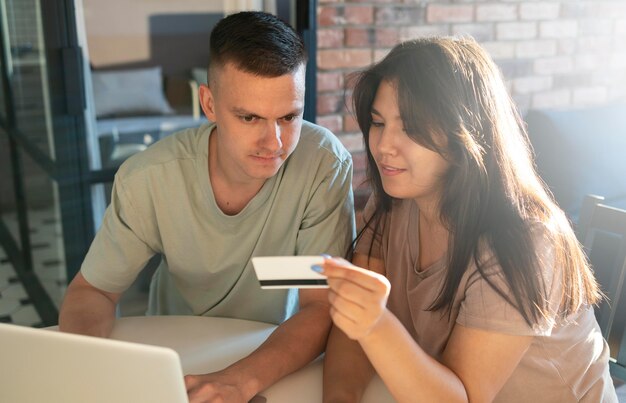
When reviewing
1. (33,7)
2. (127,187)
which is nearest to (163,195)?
(127,187)

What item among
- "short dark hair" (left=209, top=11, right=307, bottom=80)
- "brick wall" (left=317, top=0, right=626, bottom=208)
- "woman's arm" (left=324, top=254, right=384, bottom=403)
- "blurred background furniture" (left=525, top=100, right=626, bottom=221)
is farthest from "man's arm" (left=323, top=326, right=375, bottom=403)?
"blurred background furniture" (left=525, top=100, right=626, bottom=221)

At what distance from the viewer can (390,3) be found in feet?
9.29

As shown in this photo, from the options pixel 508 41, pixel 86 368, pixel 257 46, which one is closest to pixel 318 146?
pixel 257 46

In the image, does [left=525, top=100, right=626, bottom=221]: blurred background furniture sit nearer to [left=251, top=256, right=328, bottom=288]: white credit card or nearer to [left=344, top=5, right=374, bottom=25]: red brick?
[left=344, top=5, right=374, bottom=25]: red brick

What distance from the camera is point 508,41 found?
3215mm

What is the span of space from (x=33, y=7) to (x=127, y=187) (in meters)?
1.20

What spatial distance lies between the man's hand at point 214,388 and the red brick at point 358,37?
5.82ft

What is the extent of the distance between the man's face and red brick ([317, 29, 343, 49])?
1216 millimetres

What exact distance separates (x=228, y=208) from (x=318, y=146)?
10.1 inches

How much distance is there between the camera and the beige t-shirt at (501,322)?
1239 millimetres

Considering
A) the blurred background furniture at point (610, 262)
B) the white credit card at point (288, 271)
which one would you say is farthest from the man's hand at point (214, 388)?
the blurred background furniture at point (610, 262)

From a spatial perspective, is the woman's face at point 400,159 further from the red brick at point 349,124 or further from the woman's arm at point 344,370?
the red brick at point 349,124

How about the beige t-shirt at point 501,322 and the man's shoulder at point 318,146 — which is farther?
the man's shoulder at point 318,146

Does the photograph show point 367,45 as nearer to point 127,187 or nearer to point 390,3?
point 390,3
